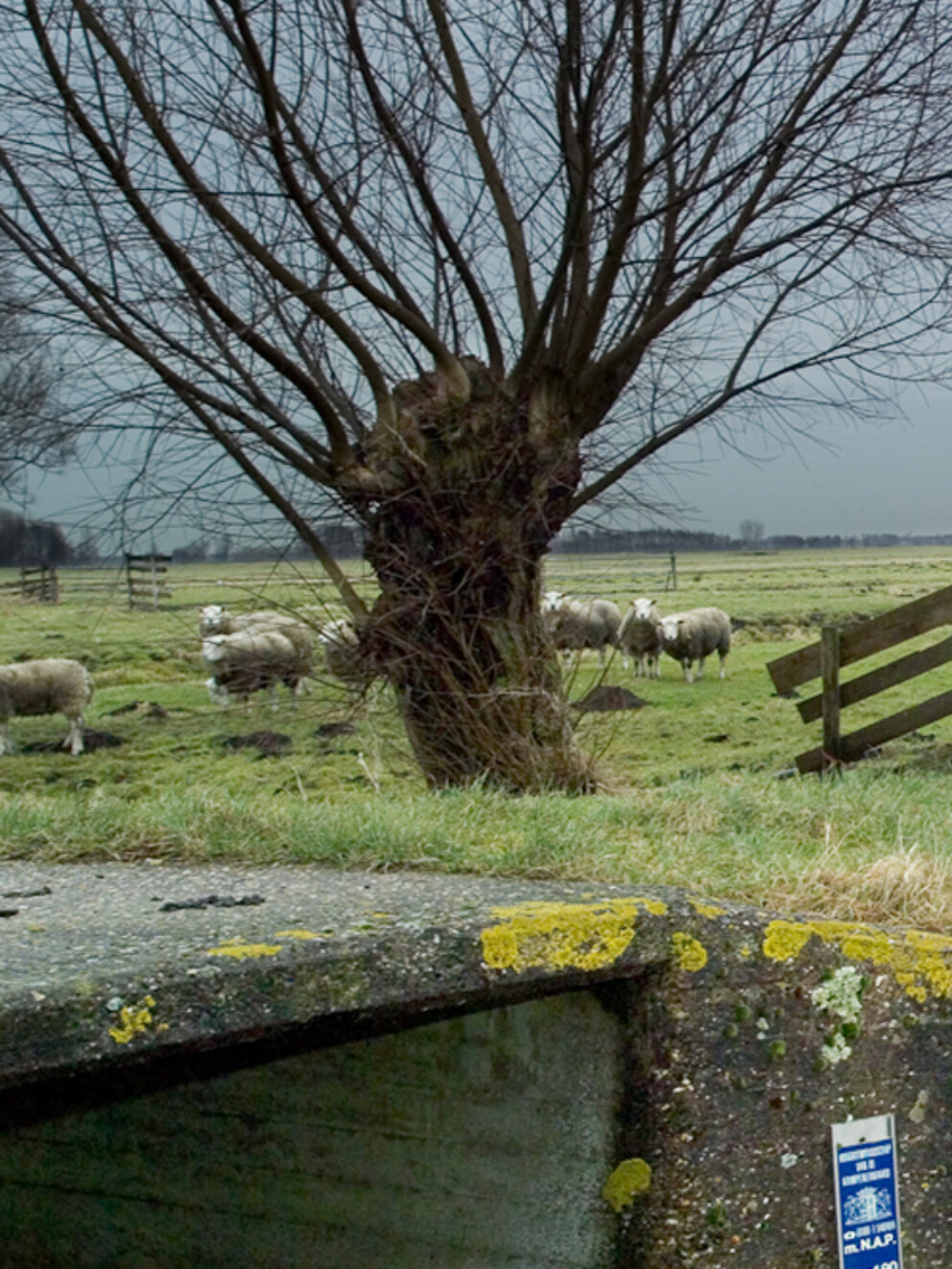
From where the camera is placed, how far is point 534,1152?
9.79ft

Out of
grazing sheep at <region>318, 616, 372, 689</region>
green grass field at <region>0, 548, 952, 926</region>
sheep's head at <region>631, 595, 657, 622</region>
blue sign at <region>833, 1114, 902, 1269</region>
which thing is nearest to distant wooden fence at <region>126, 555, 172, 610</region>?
green grass field at <region>0, 548, 952, 926</region>

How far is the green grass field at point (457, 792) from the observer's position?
13.0ft

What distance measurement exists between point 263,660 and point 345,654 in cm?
51

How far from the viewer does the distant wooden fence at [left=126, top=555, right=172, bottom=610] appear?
861 cm

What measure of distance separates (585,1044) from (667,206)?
6083mm

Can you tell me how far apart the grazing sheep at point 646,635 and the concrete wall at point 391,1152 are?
50.0 ft

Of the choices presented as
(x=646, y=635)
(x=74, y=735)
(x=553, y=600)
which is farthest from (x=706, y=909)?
(x=646, y=635)

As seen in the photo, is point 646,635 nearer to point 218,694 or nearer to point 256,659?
point 218,694

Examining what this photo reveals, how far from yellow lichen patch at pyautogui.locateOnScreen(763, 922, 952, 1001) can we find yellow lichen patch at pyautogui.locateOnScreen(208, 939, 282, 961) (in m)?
1.20

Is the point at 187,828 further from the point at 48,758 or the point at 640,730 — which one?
the point at 48,758

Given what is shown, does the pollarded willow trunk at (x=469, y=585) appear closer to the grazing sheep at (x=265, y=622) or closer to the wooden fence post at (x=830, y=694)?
the grazing sheep at (x=265, y=622)

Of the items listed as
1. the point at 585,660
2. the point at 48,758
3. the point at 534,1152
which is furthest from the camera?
the point at 48,758

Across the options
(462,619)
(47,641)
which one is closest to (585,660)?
(462,619)

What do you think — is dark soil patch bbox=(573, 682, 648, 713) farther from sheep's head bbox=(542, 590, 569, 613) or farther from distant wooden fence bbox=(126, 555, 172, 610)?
distant wooden fence bbox=(126, 555, 172, 610)
